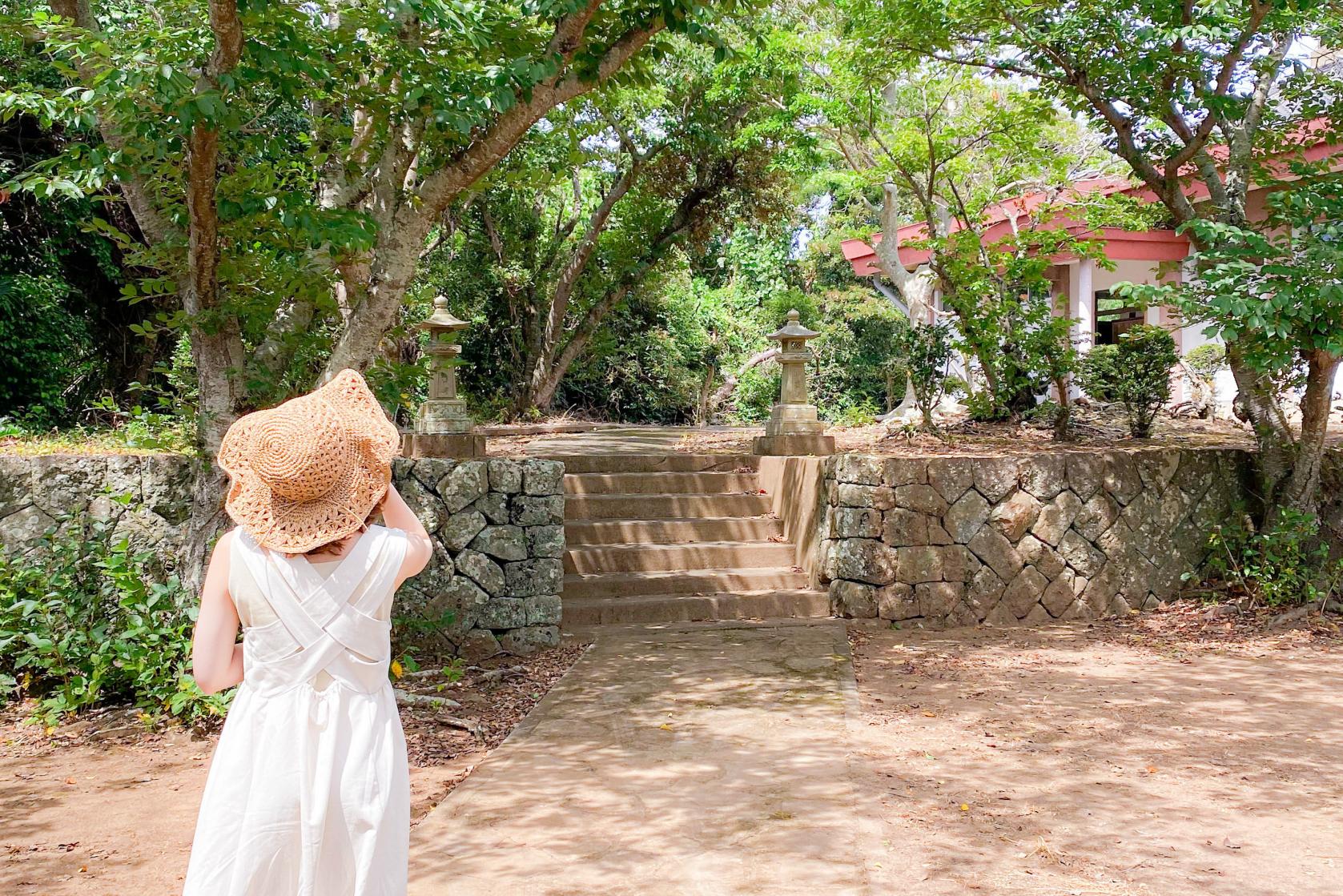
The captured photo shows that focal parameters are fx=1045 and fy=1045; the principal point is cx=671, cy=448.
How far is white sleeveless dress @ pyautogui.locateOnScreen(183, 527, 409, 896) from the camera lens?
220 cm

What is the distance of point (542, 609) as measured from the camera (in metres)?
7.11

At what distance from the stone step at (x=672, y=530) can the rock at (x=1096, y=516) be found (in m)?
2.42

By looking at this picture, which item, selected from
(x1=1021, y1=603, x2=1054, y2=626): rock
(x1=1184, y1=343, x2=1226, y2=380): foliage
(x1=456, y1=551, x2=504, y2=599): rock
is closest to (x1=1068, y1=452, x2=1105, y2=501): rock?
(x1=1021, y1=603, x2=1054, y2=626): rock

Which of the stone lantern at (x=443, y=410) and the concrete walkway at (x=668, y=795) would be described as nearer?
the concrete walkway at (x=668, y=795)

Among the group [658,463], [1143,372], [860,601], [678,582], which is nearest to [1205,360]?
[1143,372]

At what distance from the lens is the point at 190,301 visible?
5.83m

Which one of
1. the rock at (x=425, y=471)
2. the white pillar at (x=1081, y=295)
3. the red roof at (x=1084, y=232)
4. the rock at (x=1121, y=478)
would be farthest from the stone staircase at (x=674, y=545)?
the white pillar at (x=1081, y=295)

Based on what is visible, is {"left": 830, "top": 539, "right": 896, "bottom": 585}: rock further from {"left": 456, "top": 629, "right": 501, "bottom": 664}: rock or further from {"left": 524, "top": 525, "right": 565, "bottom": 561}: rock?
{"left": 456, "top": 629, "right": 501, "bottom": 664}: rock

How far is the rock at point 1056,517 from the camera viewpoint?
8.16 metres

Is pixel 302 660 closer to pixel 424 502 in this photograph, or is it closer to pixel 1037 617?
pixel 424 502

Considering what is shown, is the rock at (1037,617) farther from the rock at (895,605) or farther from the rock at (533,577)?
the rock at (533,577)

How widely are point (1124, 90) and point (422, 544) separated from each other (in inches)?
303

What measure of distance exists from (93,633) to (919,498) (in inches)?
220

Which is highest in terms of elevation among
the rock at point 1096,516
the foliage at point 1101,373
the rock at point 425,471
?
the foliage at point 1101,373
